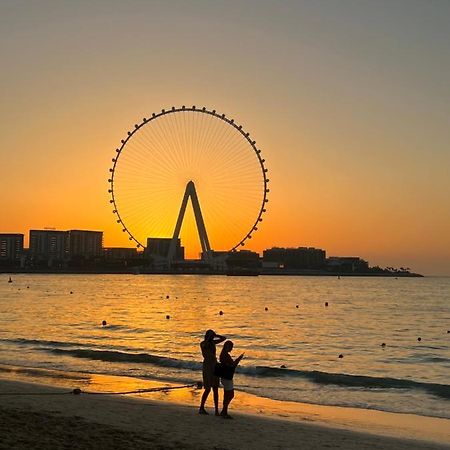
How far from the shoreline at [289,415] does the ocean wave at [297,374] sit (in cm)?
539

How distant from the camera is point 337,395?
22.9 m

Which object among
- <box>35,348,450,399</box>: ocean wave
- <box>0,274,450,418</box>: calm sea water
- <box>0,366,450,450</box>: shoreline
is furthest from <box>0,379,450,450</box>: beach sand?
<box>35,348,450,399</box>: ocean wave

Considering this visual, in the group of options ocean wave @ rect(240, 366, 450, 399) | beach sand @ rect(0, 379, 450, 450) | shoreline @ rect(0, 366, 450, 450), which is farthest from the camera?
ocean wave @ rect(240, 366, 450, 399)

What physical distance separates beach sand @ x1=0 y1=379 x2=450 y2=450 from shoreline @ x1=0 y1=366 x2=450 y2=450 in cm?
5

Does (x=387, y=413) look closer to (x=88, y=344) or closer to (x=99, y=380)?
(x=99, y=380)

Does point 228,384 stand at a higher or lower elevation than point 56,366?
higher

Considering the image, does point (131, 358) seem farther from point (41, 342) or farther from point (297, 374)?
point (41, 342)

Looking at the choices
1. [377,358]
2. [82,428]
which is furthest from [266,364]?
[82,428]

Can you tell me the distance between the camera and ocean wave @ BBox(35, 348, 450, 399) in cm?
2544

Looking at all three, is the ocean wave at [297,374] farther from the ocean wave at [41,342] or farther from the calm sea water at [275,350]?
the ocean wave at [41,342]

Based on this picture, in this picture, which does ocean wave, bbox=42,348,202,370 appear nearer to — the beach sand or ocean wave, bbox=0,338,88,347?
ocean wave, bbox=0,338,88,347

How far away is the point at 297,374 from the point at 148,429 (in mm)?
14620

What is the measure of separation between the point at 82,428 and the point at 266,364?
19177 mm

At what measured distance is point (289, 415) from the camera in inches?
711
